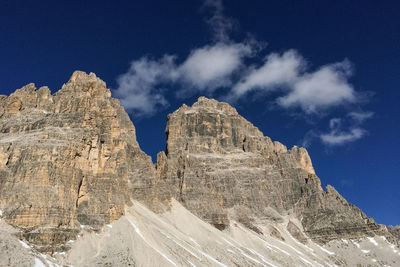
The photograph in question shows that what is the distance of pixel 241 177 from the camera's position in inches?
5349

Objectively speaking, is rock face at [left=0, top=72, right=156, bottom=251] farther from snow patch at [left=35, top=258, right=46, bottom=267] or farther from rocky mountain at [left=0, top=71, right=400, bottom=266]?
snow patch at [left=35, top=258, right=46, bottom=267]

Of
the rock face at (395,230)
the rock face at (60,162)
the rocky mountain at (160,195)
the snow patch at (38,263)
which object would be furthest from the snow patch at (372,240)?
the snow patch at (38,263)

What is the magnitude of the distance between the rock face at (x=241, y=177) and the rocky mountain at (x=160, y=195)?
41 cm

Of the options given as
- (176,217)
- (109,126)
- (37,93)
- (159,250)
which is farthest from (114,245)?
(37,93)

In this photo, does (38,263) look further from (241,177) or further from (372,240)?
(372,240)

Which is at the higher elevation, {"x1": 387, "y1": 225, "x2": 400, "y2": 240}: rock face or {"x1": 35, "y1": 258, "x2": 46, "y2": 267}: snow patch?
{"x1": 387, "y1": 225, "x2": 400, "y2": 240}: rock face

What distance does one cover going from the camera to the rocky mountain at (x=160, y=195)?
191ft

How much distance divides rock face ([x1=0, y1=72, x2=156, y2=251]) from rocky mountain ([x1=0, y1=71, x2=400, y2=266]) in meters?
0.19

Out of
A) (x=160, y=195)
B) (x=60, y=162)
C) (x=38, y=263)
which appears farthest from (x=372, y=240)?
(x=38, y=263)

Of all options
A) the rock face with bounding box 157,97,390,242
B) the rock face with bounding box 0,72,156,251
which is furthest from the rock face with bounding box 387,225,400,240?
the rock face with bounding box 0,72,156,251

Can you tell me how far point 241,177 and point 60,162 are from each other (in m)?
81.1

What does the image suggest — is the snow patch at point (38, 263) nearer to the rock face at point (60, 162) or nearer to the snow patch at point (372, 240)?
the rock face at point (60, 162)

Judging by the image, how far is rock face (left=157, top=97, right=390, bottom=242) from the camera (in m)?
119

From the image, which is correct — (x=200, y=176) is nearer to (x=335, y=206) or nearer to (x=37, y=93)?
(x=335, y=206)
